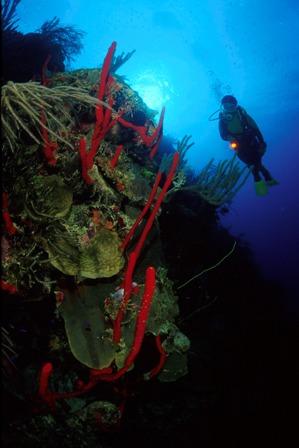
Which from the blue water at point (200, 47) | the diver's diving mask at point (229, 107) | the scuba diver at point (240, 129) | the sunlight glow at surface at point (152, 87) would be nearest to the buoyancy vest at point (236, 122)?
the scuba diver at point (240, 129)

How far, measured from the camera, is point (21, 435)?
3.16 metres

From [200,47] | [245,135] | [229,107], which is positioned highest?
[200,47]

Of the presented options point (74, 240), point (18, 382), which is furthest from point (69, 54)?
point (18, 382)

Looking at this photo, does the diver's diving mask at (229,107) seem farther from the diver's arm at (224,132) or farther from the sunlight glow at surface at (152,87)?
the sunlight glow at surface at (152,87)

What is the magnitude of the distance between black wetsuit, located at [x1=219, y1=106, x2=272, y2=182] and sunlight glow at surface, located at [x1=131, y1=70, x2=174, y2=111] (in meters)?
32.5

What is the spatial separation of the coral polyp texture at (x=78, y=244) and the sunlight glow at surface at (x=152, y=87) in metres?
39.4

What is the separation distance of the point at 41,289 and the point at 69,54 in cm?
707

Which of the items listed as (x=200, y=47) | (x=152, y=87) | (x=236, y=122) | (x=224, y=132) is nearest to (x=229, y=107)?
(x=236, y=122)

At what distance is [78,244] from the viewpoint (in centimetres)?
312

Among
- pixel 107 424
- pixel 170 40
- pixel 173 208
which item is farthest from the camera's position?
pixel 170 40

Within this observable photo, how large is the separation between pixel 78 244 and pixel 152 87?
4443 cm

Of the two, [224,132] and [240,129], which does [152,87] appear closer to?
[224,132]

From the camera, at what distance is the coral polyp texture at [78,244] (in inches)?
105

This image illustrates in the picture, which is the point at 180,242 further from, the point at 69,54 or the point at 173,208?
the point at 69,54
